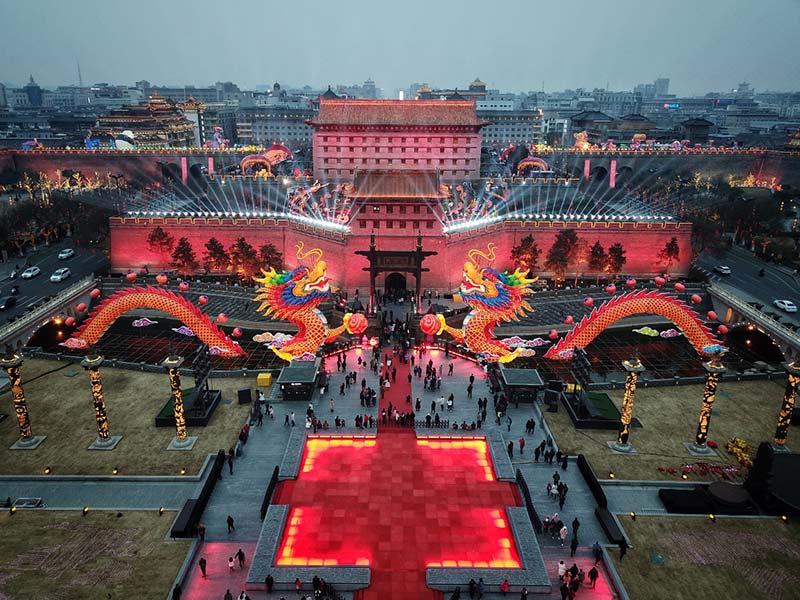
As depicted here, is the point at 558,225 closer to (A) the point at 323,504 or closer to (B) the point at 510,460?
(B) the point at 510,460

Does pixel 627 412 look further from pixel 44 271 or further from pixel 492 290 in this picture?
pixel 44 271

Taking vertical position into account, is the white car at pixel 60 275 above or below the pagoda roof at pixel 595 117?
below

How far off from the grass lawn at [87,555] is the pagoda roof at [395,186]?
105ft

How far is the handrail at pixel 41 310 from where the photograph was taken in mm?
36625

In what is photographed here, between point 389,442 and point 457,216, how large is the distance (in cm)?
3298

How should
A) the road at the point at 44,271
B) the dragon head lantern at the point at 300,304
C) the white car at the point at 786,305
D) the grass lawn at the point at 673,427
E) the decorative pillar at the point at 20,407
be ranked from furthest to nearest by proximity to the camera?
the road at the point at 44,271, the white car at the point at 786,305, the dragon head lantern at the point at 300,304, the grass lawn at the point at 673,427, the decorative pillar at the point at 20,407

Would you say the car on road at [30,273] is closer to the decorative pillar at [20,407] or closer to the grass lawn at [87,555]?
the decorative pillar at [20,407]

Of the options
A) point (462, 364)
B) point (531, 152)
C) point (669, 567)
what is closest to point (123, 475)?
point (462, 364)

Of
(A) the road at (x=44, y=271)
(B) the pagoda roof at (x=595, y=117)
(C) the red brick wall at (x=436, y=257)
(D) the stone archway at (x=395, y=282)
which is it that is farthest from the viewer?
(B) the pagoda roof at (x=595, y=117)

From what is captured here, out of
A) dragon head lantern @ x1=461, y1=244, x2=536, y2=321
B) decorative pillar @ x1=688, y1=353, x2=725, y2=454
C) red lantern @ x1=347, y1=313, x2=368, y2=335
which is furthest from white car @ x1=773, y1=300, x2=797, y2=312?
red lantern @ x1=347, y1=313, x2=368, y2=335

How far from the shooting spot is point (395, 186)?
160 feet

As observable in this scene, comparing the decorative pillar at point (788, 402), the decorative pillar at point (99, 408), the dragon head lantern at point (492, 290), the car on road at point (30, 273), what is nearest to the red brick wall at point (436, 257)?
the car on road at point (30, 273)

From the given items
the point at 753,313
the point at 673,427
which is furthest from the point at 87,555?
the point at 753,313

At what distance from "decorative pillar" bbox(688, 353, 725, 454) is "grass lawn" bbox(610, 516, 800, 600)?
5.23m
